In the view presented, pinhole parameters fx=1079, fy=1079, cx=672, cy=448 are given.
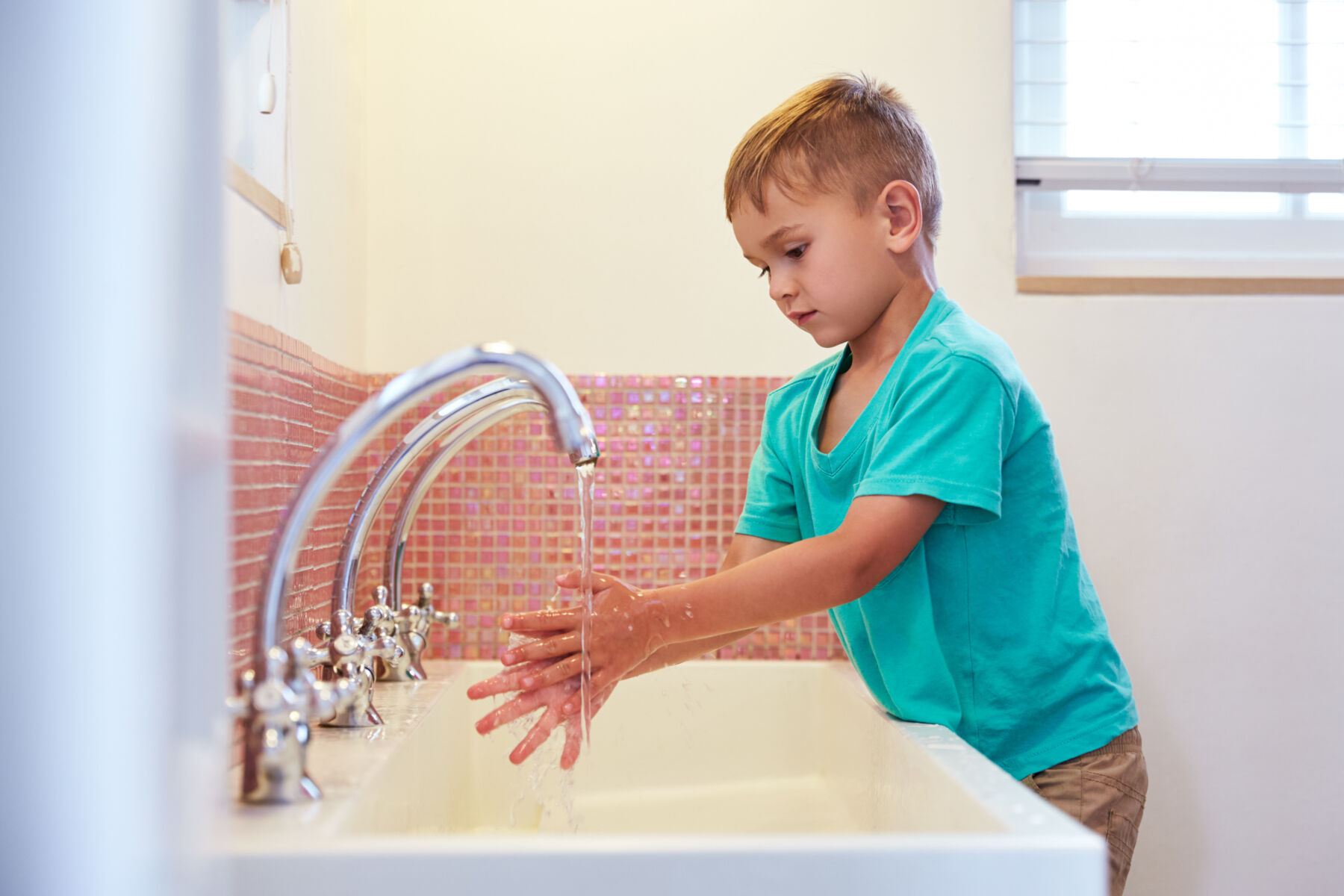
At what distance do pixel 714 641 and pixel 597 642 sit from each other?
27 centimetres

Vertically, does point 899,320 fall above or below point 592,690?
above

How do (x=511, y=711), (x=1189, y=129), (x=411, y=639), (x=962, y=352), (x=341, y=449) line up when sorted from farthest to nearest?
(x=1189, y=129) < (x=411, y=639) < (x=962, y=352) < (x=511, y=711) < (x=341, y=449)

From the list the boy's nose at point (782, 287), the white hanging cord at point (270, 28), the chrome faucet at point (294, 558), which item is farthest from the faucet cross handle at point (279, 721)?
the white hanging cord at point (270, 28)

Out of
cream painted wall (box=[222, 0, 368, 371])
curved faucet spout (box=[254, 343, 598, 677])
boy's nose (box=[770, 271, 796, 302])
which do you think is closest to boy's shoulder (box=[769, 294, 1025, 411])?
boy's nose (box=[770, 271, 796, 302])

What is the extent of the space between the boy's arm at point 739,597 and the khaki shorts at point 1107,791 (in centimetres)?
24

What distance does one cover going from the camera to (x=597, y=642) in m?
0.76

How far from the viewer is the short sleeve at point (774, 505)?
110cm

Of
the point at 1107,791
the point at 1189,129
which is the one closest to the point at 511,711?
the point at 1107,791

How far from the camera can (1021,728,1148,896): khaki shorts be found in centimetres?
A: 86

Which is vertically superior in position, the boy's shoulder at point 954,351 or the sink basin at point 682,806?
the boy's shoulder at point 954,351

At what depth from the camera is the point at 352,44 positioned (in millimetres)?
1335

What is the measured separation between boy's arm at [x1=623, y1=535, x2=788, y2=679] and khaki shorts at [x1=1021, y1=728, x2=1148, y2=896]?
0.91ft

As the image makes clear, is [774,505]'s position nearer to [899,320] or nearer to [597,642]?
[899,320]

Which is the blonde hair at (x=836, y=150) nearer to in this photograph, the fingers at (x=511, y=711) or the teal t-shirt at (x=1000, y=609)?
the teal t-shirt at (x=1000, y=609)
